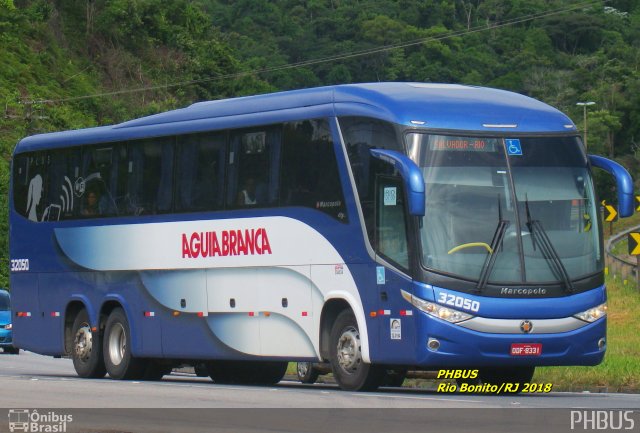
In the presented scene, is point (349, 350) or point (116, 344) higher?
point (349, 350)

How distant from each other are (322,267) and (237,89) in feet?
232

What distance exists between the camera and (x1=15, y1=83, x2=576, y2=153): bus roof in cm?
1948

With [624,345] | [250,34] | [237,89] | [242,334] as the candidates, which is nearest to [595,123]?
[237,89]

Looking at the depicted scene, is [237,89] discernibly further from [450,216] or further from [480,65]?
[450,216]

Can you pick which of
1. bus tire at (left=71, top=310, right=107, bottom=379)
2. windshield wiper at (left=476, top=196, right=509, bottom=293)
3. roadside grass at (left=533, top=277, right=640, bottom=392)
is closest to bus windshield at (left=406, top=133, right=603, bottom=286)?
windshield wiper at (left=476, top=196, right=509, bottom=293)

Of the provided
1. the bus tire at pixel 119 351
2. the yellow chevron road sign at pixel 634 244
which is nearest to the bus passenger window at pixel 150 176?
the bus tire at pixel 119 351

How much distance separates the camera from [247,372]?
80.9 feet

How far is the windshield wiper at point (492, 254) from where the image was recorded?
18.7 meters

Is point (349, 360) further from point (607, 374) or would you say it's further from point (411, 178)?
point (607, 374)

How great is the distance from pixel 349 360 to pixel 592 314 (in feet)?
10.4

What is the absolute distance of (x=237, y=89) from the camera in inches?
3565

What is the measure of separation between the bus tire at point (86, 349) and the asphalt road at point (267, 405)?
10.7 ft

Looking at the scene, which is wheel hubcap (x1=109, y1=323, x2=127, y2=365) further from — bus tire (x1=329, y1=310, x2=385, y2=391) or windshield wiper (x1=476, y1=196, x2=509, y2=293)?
windshield wiper (x1=476, y1=196, x2=509, y2=293)
